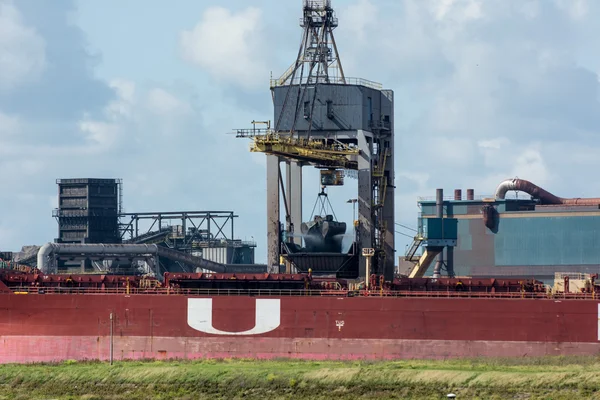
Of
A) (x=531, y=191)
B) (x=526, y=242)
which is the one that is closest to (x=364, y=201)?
(x=526, y=242)

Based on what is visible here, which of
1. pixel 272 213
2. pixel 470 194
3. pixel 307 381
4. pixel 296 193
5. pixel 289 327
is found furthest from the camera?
pixel 470 194

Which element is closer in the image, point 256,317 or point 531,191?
point 256,317

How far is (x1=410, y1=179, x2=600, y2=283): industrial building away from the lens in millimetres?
84062

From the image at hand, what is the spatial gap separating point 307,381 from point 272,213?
16.4m

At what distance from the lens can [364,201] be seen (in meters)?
57.0

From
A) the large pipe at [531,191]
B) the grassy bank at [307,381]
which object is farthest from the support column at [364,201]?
the large pipe at [531,191]

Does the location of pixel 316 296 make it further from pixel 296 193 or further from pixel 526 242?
pixel 526 242

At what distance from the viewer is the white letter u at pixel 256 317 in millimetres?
49469

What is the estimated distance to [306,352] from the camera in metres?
49.2

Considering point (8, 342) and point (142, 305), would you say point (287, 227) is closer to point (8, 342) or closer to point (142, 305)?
point (142, 305)

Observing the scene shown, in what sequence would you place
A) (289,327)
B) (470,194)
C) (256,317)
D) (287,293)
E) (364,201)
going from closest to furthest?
(289,327)
(256,317)
(287,293)
(364,201)
(470,194)

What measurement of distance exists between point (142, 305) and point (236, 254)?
46770mm

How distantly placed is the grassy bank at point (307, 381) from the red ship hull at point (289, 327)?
127 inches

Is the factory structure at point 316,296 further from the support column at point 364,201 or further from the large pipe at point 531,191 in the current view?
the large pipe at point 531,191
